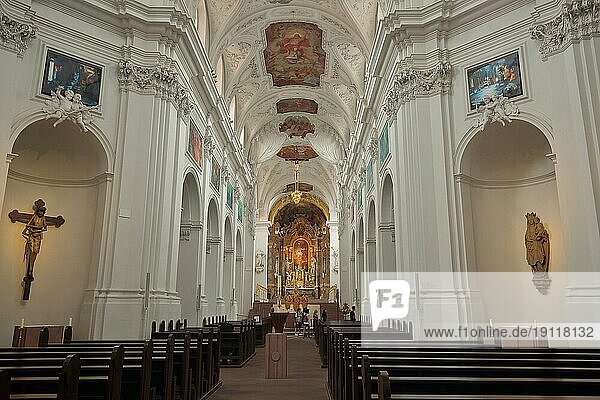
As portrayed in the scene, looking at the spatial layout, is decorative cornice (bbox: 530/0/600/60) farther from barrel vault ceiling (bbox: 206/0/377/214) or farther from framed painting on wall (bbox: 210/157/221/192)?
framed painting on wall (bbox: 210/157/221/192)

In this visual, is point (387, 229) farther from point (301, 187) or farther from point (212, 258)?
point (301, 187)

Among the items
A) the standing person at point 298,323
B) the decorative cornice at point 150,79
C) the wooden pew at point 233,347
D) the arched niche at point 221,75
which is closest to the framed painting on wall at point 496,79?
the decorative cornice at point 150,79

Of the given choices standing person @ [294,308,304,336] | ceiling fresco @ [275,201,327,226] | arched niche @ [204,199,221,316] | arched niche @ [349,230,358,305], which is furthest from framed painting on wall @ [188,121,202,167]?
ceiling fresco @ [275,201,327,226]

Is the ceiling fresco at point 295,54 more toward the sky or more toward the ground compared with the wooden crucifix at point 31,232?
more toward the sky

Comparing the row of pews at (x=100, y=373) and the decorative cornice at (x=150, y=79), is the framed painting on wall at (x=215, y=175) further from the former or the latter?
the row of pews at (x=100, y=373)

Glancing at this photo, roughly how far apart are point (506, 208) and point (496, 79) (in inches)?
103

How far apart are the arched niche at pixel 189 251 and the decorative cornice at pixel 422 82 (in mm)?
5748

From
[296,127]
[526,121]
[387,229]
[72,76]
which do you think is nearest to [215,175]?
[387,229]

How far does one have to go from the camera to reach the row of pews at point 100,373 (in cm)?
278

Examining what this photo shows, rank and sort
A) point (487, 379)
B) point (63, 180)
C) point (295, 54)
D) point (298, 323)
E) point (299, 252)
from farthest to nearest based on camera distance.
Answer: point (299, 252), point (298, 323), point (295, 54), point (63, 180), point (487, 379)

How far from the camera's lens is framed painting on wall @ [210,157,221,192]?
50.1 feet

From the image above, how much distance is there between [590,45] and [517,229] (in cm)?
367

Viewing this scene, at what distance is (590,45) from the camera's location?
785 centimetres

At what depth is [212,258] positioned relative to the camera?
1603 cm
